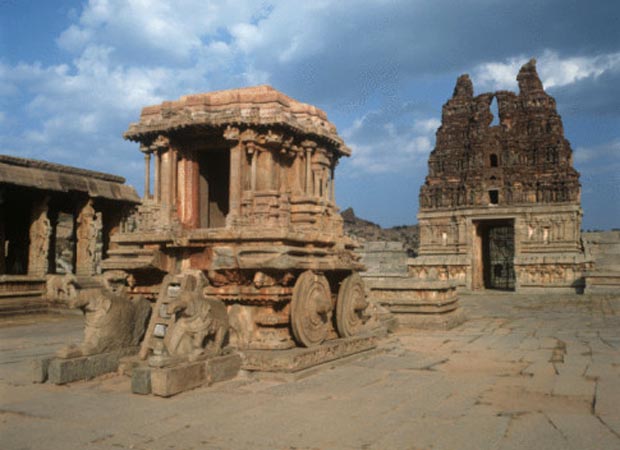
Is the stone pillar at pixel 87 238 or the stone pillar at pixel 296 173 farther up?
the stone pillar at pixel 296 173

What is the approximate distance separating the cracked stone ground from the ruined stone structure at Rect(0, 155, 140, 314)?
→ 619 cm

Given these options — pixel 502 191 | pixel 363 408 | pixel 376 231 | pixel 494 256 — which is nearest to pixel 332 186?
pixel 363 408

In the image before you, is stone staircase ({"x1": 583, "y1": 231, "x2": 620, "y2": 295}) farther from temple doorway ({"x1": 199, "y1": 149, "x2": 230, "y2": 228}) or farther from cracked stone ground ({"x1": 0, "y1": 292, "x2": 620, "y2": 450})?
temple doorway ({"x1": 199, "y1": 149, "x2": 230, "y2": 228})

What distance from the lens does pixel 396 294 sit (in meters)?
11.5

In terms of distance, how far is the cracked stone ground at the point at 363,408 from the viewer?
3.84 m

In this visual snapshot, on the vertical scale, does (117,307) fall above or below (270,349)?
above

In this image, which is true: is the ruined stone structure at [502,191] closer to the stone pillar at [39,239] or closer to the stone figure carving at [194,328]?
the stone pillar at [39,239]

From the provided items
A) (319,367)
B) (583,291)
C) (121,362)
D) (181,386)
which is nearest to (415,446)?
(181,386)

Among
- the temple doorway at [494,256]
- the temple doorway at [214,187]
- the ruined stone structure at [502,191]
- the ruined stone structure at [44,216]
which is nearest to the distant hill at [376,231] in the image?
the temple doorway at [494,256]

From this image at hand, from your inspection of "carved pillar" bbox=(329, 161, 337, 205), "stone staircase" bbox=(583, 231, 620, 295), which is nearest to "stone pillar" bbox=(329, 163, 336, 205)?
"carved pillar" bbox=(329, 161, 337, 205)

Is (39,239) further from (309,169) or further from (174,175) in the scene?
(309,169)

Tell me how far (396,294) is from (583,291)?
14.3m

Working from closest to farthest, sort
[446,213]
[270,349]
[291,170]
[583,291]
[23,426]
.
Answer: [23,426]
[270,349]
[291,170]
[583,291]
[446,213]

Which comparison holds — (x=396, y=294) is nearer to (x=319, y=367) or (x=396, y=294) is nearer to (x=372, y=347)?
(x=372, y=347)
